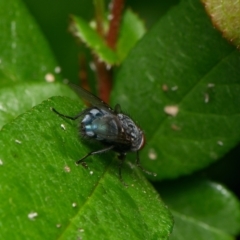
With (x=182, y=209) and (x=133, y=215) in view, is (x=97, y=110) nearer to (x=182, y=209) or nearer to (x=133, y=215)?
(x=133, y=215)

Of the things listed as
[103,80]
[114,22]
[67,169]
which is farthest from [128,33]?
[67,169]

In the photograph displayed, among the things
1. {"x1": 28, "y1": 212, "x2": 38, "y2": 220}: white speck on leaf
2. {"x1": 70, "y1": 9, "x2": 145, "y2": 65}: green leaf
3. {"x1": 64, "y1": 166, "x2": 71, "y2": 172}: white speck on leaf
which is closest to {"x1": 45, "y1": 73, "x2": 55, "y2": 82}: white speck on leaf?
{"x1": 70, "y1": 9, "x2": 145, "y2": 65}: green leaf

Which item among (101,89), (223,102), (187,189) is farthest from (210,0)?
(187,189)

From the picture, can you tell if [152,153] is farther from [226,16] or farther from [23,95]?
[226,16]

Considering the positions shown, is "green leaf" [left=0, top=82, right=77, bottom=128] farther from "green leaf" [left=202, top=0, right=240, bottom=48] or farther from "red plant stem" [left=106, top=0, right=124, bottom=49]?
"green leaf" [left=202, top=0, right=240, bottom=48]

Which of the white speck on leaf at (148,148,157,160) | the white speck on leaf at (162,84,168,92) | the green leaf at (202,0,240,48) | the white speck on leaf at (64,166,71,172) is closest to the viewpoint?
the white speck on leaf at (64,166,71,172)

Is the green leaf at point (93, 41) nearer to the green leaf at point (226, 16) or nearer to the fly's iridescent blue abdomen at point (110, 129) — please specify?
the fly's iridescent blue abdomen at point (110, 129)

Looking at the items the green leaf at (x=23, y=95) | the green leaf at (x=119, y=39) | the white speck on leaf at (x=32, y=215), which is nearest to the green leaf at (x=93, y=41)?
the green leaf at (x=119, y=39)
